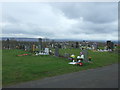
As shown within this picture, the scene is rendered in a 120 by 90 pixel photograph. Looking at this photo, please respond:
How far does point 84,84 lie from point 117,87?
4.63 ft

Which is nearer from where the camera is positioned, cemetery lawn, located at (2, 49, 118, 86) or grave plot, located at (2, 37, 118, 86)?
cemetery lawn, located at (2, 49, 118, 86)

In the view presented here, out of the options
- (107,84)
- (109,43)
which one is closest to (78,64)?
(107,84)

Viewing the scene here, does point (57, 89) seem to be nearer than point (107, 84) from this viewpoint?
Yes

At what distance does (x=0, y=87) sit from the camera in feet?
17.6

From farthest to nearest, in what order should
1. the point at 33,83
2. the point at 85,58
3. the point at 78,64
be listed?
the point at 85,58
the point at 78,64
the point at 33,83

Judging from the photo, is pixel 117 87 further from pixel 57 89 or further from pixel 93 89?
pixel 57 89

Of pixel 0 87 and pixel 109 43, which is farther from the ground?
pixel 109 43

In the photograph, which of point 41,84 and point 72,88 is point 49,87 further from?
point 72,88

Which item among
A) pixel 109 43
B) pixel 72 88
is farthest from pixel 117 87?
pixel 109 43

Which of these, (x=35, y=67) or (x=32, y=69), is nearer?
(x=32, y=69)

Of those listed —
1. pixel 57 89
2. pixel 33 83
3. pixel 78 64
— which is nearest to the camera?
pixel 57 89

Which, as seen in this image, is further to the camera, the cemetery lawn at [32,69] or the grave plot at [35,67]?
the grave plot at [35,67]

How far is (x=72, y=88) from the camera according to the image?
5.20m

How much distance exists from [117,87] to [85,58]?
6605mm
